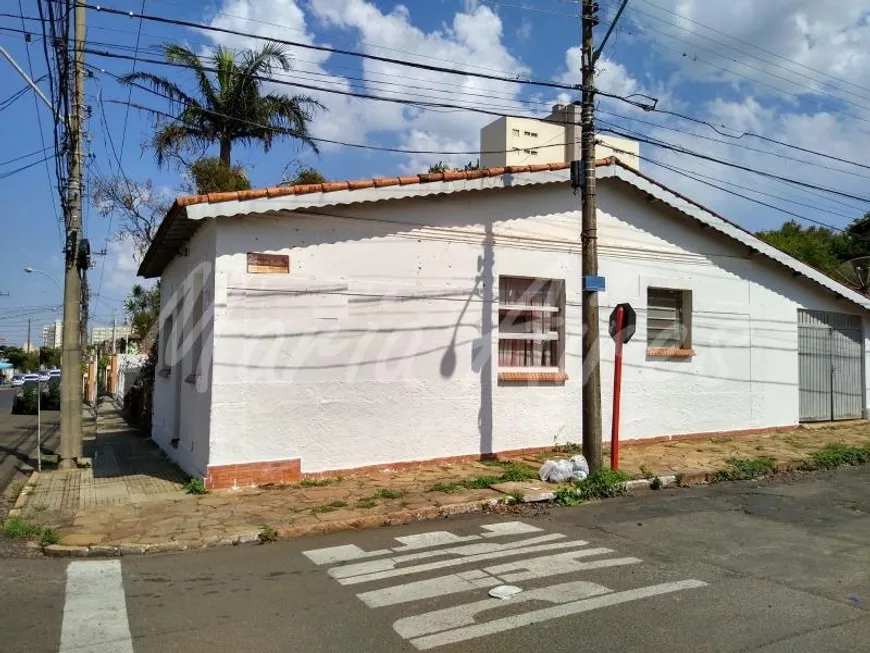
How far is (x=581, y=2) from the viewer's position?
924 cm

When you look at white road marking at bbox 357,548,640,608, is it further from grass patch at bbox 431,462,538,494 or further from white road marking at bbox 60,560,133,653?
grass patch at bbox 431,462,538,494

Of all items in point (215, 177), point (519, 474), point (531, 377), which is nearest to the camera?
A: point (519, 474)

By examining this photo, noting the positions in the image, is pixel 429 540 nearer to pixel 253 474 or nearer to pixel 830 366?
pixel 253 474

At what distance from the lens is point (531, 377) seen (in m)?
10.6

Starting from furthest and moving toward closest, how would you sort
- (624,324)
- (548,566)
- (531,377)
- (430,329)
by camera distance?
(531,377), (430,329), (624,324), (548,566)

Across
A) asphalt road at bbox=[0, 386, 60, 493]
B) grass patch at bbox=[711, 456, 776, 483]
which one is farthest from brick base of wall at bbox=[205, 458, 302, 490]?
grass patch at bbox=[711, 456, 776, 483]

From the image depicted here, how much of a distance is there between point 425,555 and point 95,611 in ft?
8.68

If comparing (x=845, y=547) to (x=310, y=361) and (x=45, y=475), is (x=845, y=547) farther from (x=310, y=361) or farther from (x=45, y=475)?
(x=45, y=475)

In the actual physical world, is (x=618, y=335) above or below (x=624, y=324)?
below

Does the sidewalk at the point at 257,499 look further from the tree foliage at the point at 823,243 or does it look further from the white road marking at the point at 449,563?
the tree foliage at the point at 823,243

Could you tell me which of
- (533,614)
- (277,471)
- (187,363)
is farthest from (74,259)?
(533,614)

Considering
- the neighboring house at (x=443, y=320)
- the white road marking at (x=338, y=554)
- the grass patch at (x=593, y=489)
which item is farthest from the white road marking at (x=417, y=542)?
the neighboring house at (x=443, y=320)

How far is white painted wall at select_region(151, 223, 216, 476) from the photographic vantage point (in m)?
8.84

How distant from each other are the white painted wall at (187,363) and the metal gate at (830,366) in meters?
11.8
